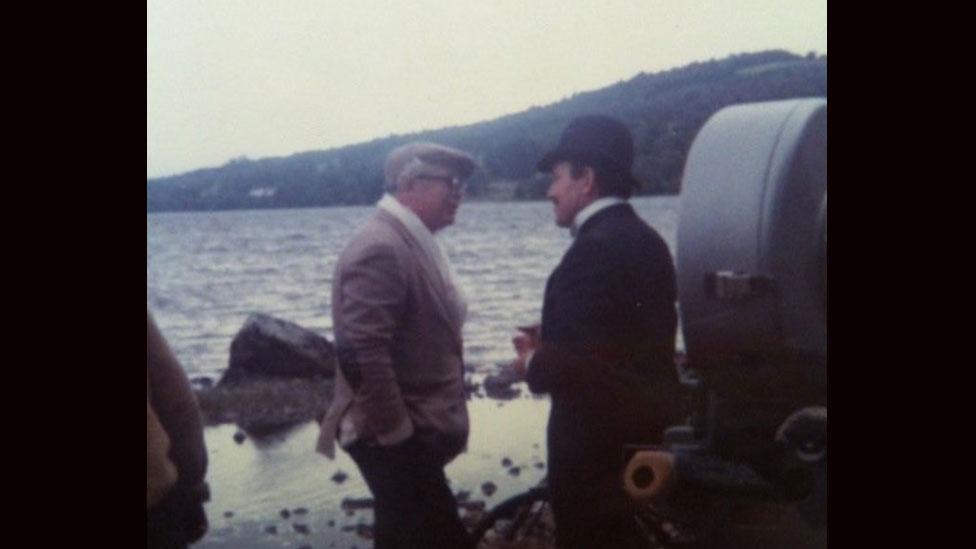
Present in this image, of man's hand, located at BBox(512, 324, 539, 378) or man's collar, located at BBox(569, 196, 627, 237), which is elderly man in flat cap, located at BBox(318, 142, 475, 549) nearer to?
man's hand, located at BBox(512, 324, 539, 378)

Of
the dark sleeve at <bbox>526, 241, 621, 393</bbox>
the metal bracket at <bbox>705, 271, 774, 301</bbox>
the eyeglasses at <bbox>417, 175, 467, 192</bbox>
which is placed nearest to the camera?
the metal bracket at <bbox>705, 271, 774, 301</bbox>

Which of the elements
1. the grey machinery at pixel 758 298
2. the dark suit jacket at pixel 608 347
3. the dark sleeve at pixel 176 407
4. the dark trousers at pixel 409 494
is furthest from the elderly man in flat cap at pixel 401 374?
the grey machinery at pixel 758 298

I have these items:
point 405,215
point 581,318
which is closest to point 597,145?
point 581,318

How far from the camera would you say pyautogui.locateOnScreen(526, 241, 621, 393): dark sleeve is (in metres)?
3.14

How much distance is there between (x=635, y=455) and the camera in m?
2.55

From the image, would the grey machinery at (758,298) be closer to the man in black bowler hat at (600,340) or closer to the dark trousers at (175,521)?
the man in black bowler hat at (600,340)

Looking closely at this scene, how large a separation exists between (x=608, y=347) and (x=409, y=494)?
2.70 feet

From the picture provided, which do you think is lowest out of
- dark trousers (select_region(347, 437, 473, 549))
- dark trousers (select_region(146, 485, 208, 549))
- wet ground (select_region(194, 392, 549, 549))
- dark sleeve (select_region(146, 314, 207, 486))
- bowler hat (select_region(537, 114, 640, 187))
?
wet ground (select_region(194, 392, 549, 549))

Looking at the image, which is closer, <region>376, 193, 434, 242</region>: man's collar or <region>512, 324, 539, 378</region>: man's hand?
<region>512, 324, 539, 378</region>: man's hand

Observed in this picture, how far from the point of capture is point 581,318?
3.14 m

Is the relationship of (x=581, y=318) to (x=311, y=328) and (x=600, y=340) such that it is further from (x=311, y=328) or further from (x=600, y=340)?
(x=311, y=328)

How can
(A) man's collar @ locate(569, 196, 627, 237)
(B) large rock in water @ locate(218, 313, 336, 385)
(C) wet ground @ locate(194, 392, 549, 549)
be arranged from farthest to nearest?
(B) large rock in water @ locate(218, 313, 336, 385) → (C) wet ground @ locate(194, 392, 549, 549) → (A) man's collar @ locate(569, 196, 627, 237)

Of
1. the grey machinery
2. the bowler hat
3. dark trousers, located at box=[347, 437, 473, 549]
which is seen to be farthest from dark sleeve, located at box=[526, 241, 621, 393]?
dark trousers, located at box=[347, 437, 473, 549]
